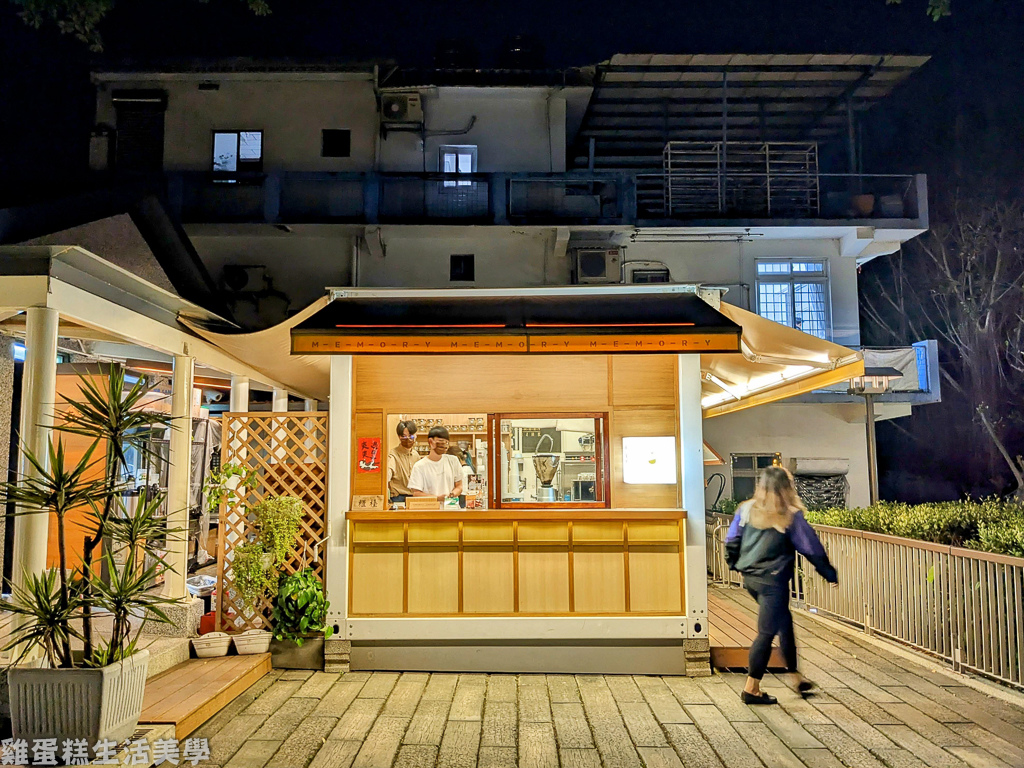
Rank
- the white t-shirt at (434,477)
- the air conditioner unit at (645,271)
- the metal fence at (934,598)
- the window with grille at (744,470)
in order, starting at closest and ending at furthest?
the metal fence at (934,598), the white t-shirt at (434,477), the air conditioner unit at (645,271), the window with grille at (744,470)

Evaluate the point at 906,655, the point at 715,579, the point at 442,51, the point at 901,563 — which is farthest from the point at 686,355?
the point at 442,51

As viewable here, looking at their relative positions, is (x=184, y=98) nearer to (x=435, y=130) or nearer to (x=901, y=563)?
(x=435, y=130)

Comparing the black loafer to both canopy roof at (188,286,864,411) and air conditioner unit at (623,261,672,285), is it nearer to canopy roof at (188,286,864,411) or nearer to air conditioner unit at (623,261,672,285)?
canopy roof at (188,286,864,411)

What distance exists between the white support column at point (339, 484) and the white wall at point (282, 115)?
8791mm

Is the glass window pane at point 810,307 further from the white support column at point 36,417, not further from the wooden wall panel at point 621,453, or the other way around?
the white support column at point 36,417

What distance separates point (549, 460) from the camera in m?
7.76

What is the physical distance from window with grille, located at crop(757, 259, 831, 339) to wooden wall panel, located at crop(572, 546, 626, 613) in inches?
380

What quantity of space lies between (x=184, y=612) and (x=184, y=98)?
11649 mm

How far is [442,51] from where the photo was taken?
1484 centimetres

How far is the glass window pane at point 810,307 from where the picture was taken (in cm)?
1486

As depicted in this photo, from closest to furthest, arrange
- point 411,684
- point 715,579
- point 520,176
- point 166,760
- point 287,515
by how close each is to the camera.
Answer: point 166,760
point 411,684
point 287,515
point 715,579
point 520,176

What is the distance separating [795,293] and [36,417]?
537 inches

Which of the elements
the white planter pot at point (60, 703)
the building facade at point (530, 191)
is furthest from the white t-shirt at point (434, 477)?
the building facade at point (530, 191)

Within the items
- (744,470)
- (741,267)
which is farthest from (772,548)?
(741,267)
